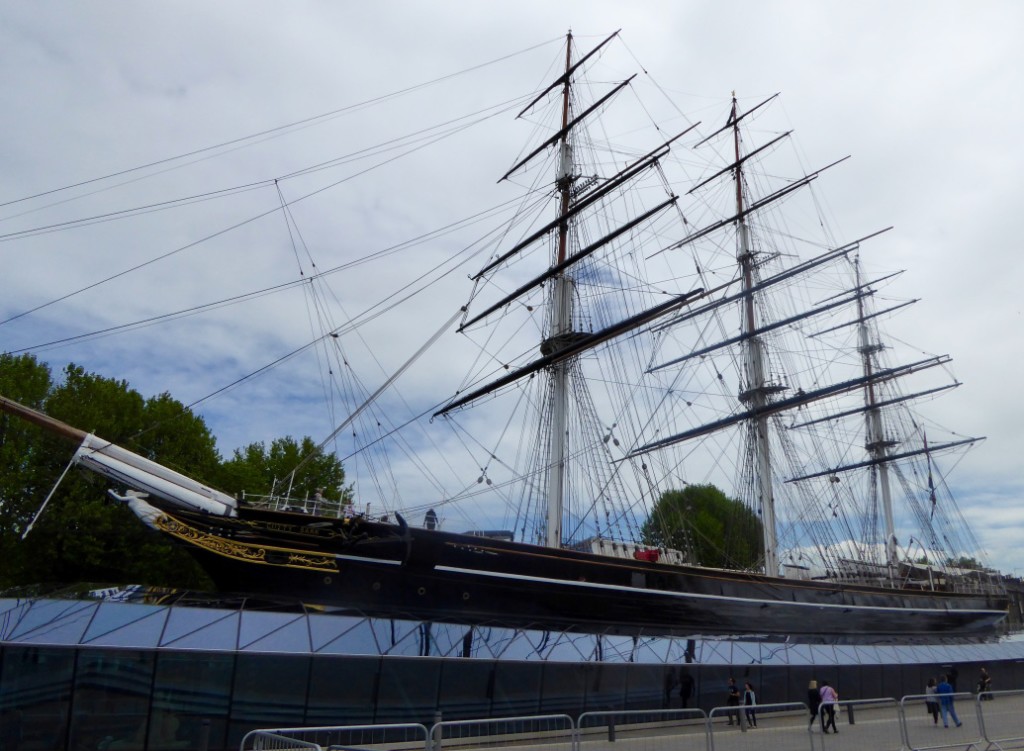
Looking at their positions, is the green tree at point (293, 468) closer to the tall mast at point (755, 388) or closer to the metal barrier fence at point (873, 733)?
the tall mast at point (755, 388)

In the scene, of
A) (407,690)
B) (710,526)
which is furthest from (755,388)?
(407,690)

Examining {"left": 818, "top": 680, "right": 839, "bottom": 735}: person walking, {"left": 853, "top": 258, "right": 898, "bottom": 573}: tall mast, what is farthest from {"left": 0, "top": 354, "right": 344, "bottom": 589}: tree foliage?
{"left": 853, "top": 258, "right": 898, "bottom": 573}: tall mast

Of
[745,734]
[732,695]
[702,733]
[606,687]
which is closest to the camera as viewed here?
[702,733]

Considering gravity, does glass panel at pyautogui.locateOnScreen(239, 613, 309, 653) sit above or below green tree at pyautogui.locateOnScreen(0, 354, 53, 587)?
below

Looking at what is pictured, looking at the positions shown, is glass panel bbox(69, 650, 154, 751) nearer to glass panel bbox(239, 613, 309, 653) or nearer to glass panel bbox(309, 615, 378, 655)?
glass panel bbox(239, 613, 309, 653)

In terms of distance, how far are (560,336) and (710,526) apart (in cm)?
2820

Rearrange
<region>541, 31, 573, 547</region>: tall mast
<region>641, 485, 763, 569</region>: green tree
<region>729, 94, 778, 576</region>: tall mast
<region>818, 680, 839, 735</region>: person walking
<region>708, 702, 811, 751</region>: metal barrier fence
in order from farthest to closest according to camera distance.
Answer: <region>641, 485, 763, 569</region>: green tree < <region>729, 94, 778, 576</region>: tall mast < <region>541, 31, 573, 547</region>: tall mast < <region>818, 680, 839, 735</region>: person walking < <region>708, 702, 811, 751</region>: metal barrier fence

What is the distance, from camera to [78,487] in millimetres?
24203

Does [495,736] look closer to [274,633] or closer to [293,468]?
[274,633]

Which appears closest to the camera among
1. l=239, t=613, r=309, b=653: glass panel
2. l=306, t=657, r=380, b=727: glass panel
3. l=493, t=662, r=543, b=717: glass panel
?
l=239, t=613, r=309, b=653: glass panel

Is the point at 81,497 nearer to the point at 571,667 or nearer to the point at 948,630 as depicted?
the point at 571,667

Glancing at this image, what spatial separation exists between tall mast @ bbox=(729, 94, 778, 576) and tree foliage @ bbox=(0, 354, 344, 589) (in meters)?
17.7

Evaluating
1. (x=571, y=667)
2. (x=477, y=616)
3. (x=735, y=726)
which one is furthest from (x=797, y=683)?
(x=735, y=726)

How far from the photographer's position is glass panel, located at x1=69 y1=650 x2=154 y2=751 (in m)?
11.2
